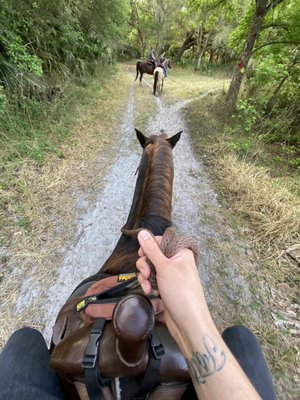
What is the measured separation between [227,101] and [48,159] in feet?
18.5

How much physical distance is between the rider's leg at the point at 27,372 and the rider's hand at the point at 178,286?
805 millimetres

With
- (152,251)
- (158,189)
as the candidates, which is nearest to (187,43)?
(158,189)

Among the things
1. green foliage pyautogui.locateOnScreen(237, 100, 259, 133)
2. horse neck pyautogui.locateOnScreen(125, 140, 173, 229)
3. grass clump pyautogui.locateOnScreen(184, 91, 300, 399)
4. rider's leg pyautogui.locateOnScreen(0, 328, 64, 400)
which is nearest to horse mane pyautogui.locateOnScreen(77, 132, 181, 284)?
horse neck pyautogui.locateOnScreen(125, 140, 173, 229)

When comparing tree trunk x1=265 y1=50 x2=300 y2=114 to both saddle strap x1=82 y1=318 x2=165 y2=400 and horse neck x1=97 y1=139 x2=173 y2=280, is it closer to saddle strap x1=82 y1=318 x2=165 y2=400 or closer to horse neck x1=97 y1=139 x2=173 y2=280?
horse neck x1=97 y1=139 x2=173 y2=280

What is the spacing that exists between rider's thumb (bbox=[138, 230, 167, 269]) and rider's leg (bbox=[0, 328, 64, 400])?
35.5 inches

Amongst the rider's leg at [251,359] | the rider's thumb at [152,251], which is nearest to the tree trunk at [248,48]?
the rider's leg at [251,359]

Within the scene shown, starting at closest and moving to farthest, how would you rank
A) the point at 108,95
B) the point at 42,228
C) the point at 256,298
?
the point at 256,298 < the point at 42,228 < the point at 108,95

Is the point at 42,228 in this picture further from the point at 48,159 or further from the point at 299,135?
the point at 299,135

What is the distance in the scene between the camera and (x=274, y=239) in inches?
127

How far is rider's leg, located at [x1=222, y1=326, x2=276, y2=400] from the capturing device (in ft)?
4.20

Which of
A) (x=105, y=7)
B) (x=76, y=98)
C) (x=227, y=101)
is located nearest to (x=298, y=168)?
(x=227, y=101)

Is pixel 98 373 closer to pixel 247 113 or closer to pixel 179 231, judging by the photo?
pixel 179 231

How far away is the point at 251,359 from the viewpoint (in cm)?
136

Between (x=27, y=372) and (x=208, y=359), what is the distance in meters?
1.02
